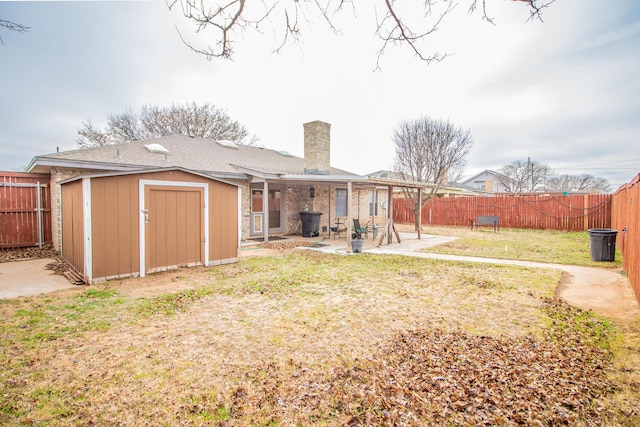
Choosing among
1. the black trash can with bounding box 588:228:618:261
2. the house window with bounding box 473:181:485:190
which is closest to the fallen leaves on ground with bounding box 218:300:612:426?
the black trash can with bounding box 588:228:618:261

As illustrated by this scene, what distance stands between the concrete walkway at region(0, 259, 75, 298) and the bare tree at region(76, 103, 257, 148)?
19057 millimetres

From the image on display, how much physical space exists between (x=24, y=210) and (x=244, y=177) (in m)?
6.58

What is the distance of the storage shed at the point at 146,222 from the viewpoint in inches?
236

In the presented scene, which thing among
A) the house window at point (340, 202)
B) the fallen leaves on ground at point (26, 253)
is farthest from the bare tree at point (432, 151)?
the fallen leaves on ground at point (26, 253)

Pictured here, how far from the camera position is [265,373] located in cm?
294

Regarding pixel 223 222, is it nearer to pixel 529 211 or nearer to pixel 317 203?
pixel 317 203

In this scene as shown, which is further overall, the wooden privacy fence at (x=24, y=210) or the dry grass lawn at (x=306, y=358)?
the wooden privacy fence at (x=24, y=210)

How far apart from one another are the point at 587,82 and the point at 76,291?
38.5ft

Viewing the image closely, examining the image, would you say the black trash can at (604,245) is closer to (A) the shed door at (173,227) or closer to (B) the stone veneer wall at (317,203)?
(B) the stone veneer wall at (317,203)

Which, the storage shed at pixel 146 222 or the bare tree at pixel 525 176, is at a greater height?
the bare tree at pixel 525 176

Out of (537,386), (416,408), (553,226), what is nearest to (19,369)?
(416,408)

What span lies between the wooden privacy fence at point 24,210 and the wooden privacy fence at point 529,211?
16.0m

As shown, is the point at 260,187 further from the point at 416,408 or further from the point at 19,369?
the point at 416,408

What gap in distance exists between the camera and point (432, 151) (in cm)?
→ 1652
